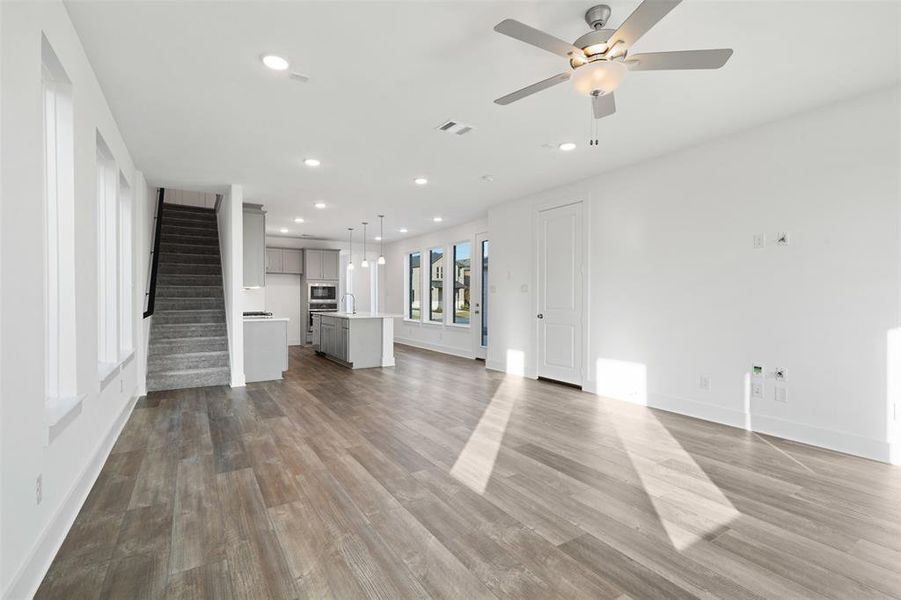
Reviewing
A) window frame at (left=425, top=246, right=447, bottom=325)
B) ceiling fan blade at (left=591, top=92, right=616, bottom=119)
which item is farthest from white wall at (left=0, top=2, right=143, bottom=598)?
window frame at (left=425, top=246, right=447, bottom=325)

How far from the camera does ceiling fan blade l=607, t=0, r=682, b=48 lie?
1810mm

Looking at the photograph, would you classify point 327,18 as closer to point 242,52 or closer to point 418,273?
point 242,52

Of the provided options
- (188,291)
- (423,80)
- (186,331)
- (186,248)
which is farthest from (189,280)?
(423,80)

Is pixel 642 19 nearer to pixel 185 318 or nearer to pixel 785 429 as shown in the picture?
pixel 785 429

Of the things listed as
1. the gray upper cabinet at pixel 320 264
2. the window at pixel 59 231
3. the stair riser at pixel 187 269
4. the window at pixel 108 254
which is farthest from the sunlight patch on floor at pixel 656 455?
the gray upper cabinet at pixel 320 264

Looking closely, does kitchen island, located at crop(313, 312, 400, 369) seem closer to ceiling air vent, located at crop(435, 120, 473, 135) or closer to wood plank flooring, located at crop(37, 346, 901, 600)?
wood plank flooring, located at crop(37, 346, 901, 600)

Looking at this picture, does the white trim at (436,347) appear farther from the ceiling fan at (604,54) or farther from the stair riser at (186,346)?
the ceiling fan at (604,54)

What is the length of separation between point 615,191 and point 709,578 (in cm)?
424

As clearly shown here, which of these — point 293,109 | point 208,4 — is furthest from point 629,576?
point 293,109

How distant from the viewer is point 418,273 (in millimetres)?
10844

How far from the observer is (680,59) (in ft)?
7.16

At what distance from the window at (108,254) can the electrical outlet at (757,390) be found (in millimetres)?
5618

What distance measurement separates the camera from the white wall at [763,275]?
3299 mm

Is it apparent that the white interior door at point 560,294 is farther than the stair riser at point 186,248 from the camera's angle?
No
